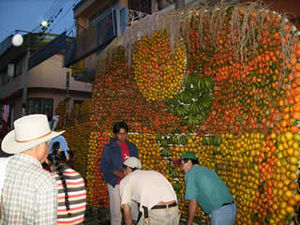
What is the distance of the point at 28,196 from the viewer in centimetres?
217

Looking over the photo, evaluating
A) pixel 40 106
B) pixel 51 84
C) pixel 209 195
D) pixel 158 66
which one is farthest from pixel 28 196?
pixel 51 84

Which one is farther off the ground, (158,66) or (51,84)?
(51,84)

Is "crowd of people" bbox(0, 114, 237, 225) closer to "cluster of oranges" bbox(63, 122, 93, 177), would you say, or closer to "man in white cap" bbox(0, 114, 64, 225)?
"man in white cap" bbox(0, 114, 64, 225)

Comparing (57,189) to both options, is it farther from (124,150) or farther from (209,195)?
(124,150)

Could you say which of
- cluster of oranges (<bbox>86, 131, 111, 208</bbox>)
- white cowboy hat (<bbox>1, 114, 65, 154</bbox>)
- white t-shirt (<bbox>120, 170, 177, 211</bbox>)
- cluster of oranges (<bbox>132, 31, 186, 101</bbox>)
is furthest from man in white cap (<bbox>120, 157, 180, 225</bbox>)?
cluster of oranges (<bbox>86, 131, 111, 208</bbox>)

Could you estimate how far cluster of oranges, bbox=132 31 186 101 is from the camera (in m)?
6.57

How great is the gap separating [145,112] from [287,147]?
4.07 meters

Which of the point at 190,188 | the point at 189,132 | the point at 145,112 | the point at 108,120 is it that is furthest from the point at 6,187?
the point at 108,120

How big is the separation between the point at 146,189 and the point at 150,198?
0.13 metres

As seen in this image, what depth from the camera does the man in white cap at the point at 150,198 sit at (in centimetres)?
353

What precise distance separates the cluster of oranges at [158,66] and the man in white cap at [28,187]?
457 centimetres

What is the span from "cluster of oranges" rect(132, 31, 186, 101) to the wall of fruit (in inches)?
1.0

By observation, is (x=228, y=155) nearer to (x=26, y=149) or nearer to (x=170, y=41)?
(x=170, y=41)

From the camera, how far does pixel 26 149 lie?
2.35 m
